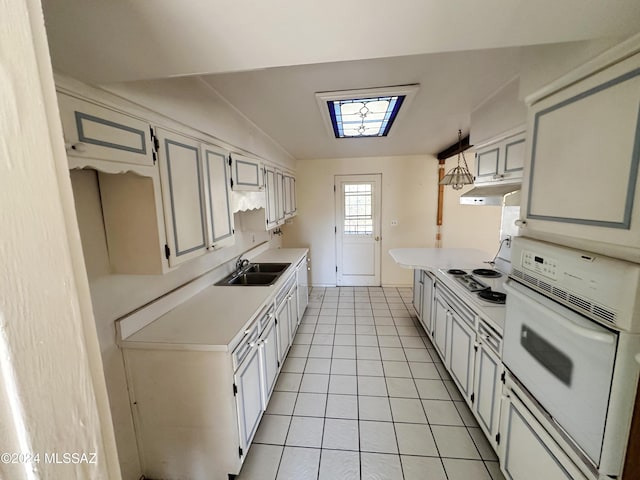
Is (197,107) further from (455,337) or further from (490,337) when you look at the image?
(455,337)

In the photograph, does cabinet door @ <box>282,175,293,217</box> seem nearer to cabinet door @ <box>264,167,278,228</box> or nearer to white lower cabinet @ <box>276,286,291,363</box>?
cabinet door @ <box>264,167,278,228</box>

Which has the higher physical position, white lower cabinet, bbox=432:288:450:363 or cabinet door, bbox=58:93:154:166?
cabinet door, bbox=58:93:154:166

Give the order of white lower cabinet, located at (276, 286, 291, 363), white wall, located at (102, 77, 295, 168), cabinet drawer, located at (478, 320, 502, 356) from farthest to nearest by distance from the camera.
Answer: white lower cabinet, located at (276, 286, 291, 363), cabinet drawer, located at (478, 320, 502, 356), white wall, located at (102, 77, 295, 168)

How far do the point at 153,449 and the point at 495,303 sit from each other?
7.46 ft

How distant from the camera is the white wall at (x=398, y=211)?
4.59 meters

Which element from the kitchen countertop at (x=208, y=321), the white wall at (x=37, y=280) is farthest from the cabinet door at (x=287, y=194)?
the white wall at (x=37, y=280)

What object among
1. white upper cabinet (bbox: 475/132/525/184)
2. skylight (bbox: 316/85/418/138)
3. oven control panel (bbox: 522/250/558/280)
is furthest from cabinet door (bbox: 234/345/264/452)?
white upper cabinet (bbox: 475/132/525/184)

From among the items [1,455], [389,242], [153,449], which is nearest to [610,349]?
[1,455]

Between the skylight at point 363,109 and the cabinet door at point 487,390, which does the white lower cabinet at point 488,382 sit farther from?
the skylight at point 363,109

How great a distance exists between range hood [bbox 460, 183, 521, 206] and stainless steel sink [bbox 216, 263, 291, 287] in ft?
6.35

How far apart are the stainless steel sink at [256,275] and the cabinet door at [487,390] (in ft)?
5.53

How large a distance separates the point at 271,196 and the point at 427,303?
218 cm

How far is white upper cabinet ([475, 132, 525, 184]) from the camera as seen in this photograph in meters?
1.86

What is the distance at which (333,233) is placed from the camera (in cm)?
489
